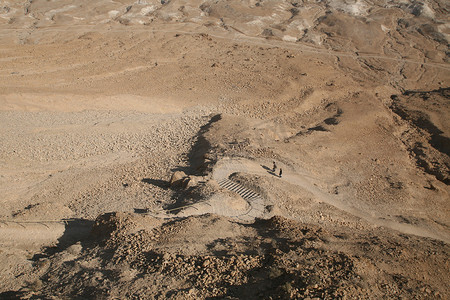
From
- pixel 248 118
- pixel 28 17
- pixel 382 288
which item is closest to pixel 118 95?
pixel 248 118

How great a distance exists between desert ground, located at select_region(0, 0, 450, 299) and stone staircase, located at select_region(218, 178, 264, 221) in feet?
0.18

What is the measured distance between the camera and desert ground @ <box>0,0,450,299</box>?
24.7ft

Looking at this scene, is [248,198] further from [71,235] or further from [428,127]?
[428,127]

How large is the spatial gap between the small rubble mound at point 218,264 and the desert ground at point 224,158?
1.7 inches

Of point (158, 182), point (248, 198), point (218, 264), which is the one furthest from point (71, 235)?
point (248, 198)

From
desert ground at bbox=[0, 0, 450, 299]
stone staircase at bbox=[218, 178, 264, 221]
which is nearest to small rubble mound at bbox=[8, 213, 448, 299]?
desert ground at bbox=[0, 0, 450, 299]

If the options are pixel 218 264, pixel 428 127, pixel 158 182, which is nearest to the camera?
pixel 218 264

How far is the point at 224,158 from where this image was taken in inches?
555

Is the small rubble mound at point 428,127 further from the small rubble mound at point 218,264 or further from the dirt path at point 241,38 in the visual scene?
the small rubble mound at point 218,264

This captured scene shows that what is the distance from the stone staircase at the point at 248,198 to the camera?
11055 mm

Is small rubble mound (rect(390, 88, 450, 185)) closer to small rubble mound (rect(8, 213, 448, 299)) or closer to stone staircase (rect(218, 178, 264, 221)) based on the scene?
small rubble mound (rect(8, 213, 448, 299))

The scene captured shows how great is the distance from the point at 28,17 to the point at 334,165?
107 feet

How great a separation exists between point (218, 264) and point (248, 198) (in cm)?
471

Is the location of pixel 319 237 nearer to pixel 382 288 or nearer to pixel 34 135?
pixel 382 288
